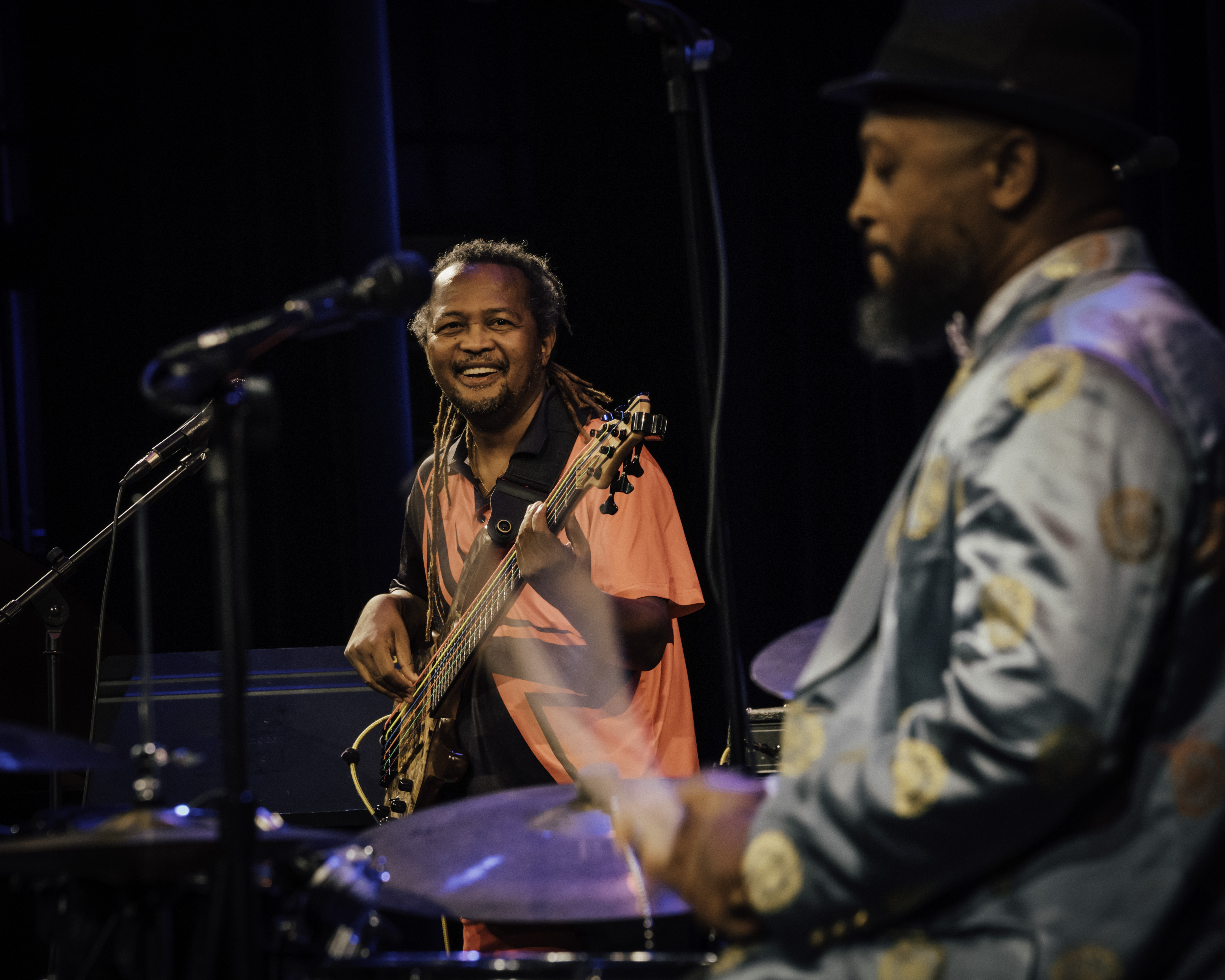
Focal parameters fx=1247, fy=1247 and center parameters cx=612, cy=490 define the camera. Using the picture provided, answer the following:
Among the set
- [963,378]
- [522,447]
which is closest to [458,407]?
[522,447]

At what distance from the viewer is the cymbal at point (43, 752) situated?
4.50 feet

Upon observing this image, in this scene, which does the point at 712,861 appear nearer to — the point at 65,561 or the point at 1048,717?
the point at 1048,717

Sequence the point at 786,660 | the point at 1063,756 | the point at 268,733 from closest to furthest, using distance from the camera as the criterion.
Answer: the point at 1063,756, the point at 786,660, the point at 268,733

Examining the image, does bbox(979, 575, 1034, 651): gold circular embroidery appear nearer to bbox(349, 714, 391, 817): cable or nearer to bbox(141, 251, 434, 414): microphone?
bbox(141, 251, 434, 414): microphone

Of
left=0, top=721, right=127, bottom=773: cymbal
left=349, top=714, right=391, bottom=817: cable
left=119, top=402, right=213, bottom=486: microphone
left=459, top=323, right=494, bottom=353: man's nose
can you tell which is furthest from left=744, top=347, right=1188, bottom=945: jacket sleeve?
left=459, top=323, right=494, bottom=353: man's nose

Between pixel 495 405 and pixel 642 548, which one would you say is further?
pixel 495 405

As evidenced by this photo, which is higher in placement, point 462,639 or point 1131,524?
point 1131,524

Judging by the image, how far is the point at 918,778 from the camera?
97 cm

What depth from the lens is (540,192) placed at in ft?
13.7

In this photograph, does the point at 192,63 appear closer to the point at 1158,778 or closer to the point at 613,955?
the point at 613,955

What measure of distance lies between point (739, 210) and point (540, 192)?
0.67 m

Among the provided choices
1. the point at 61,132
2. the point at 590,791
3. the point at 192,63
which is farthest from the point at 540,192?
the point at 590,791

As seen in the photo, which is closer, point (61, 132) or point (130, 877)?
point (130, 877)

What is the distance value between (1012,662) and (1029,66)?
56 cm
